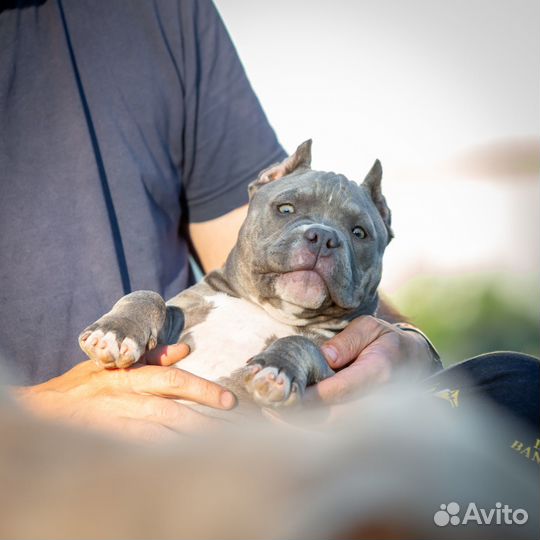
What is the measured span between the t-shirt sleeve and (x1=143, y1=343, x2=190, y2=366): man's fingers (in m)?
1.12

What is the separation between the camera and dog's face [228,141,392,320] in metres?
2.28

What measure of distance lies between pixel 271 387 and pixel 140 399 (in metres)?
0.44

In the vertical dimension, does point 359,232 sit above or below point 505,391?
Answer: above

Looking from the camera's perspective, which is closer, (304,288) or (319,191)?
(304,288)

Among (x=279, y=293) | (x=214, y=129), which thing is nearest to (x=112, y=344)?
(x=279, y=293)

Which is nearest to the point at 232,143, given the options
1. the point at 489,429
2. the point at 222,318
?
the point at 222,318

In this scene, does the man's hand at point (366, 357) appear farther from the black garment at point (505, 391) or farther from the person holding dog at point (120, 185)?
the black garment at point (505, 391)

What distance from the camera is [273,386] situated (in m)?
1.90

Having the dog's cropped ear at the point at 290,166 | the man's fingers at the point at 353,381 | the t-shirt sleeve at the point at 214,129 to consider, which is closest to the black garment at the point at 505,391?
the man's fingers at the point at 353,381

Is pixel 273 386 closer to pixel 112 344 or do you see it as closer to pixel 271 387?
pixel 271 387

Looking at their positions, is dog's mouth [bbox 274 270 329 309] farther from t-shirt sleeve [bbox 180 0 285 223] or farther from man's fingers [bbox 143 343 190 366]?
t-shirt sleeve [bbox 180 0 285 223]

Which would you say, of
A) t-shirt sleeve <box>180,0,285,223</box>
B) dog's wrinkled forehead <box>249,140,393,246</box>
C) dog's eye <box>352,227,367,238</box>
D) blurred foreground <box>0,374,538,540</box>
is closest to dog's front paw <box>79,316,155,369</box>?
blurred foreground <box>0,374,538,540</box>

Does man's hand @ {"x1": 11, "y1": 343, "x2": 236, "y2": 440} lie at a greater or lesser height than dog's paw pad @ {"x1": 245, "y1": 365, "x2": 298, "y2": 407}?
lesser

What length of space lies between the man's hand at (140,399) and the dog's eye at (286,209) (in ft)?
2.42
